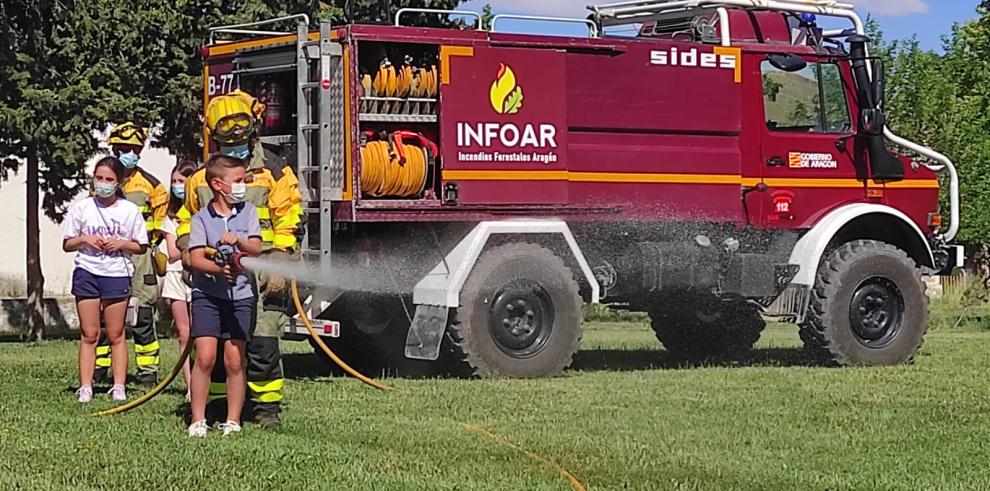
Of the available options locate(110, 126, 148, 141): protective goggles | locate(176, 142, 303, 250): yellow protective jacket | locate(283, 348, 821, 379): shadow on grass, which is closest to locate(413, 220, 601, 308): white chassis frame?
locate(283, 348, 821, 379): shadow on grass

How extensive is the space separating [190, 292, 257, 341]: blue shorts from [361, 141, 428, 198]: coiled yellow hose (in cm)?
333

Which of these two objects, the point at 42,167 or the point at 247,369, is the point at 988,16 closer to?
the point at 42,167

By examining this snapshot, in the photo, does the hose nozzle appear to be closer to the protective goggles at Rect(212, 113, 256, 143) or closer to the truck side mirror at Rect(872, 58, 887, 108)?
the protective goggles at Rect(212, 113, 256, 143)

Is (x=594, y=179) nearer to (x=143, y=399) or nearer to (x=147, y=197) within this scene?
(x=147, y=197)

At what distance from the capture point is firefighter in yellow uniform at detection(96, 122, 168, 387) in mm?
11172

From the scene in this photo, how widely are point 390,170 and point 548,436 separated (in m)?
3.82

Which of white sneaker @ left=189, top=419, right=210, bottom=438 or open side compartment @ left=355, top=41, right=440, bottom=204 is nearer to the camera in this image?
white sneaker @ left=189, top=419, right=210, bottom=438

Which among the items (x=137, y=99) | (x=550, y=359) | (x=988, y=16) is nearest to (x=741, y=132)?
(x=550, y=359)

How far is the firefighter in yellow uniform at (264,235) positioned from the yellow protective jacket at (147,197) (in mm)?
1915

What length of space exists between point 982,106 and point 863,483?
29.9 meters

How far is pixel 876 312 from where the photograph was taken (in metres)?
14.3

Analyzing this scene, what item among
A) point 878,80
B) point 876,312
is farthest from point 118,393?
point 878,80

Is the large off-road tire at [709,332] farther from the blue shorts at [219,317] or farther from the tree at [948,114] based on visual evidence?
the tree at [948,114]

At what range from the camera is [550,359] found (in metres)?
12.8
